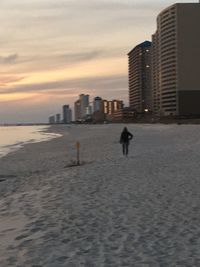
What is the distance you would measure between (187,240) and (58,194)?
6112 millimetres

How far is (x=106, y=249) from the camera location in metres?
8.34

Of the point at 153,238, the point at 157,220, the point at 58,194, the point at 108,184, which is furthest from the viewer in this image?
the point at 108,184

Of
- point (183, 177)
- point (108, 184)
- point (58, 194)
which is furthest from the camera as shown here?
point (183, 177)

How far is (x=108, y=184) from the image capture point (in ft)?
50.7

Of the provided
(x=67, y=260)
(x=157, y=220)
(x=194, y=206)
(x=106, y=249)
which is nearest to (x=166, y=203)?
(x=194, y=206)

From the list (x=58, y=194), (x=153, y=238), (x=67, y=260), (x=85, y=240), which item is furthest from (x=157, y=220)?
(x=58, y=194)

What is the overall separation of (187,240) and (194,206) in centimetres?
300

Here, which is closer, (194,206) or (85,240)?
(85,240)

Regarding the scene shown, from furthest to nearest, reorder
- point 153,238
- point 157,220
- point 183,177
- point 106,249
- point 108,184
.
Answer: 1. point 183,177
2. point 108,184
3. point 157,220
4. point 153,238
5. point 106,249

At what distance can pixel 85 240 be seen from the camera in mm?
9000

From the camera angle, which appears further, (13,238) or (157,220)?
(157,220)

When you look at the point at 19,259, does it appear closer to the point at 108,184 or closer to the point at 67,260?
the point at 67,260

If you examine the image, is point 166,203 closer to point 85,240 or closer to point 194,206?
point 194,206

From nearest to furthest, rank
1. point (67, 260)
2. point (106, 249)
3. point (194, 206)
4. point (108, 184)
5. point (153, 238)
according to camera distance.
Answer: point (67, 260) → point (106, 249) → point (153, 238) → point (194, 206) → point (108, 184)
